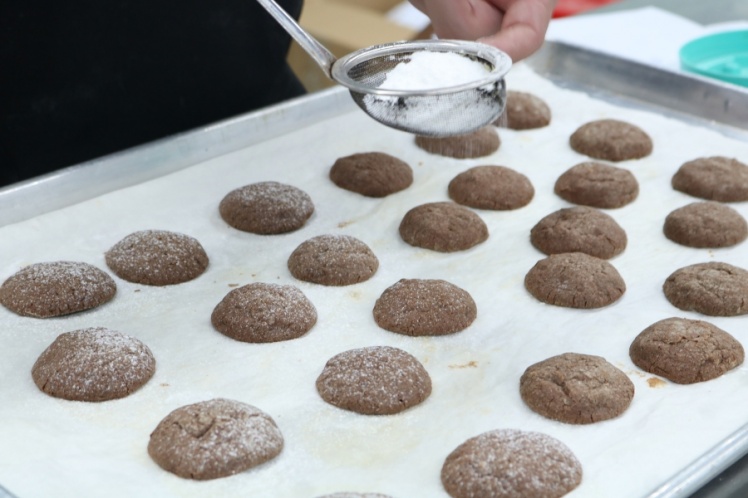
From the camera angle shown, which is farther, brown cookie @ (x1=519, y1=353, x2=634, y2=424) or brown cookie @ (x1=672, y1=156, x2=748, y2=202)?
brown cookie @ (x1=672, y1=156, x2=748, y2=202)

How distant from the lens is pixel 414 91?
1.94 meters

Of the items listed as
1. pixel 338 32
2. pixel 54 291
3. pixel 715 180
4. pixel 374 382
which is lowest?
pixel 338 32

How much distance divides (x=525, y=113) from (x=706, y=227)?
779mm

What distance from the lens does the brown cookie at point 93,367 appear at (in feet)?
5.84

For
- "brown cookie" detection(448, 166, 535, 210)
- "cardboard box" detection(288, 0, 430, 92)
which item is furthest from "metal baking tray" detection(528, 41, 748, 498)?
"cardboard box" detection(288, 0, 430, 92)

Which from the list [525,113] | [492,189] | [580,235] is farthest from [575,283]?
[525,113]

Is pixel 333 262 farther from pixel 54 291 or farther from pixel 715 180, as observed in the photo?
pixel 715 180

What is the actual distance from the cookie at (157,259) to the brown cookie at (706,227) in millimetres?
1206

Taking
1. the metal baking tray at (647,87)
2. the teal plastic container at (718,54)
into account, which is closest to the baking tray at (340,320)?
the metal baking tray at (647,87)

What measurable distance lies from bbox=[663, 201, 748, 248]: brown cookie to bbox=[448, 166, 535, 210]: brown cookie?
398 millimetres

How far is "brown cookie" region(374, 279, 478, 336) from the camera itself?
6.59 ft

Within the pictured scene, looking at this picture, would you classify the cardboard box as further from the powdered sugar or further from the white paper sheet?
the powdered sugar

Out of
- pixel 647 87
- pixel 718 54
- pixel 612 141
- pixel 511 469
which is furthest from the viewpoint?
pixel 718 54

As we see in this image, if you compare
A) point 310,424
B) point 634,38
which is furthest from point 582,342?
point 634,38
